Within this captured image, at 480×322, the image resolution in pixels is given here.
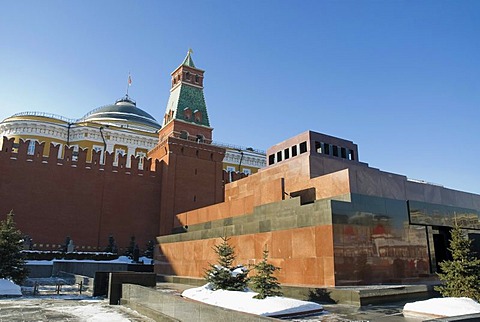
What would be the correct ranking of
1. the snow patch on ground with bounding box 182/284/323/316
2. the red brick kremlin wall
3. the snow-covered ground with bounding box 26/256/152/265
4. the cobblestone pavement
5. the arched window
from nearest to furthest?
the snow patch on ground with bounding box 182/284/323/316 < the cobblestone pavement < the snow-covered ground with bounding box 26/256/152/265 < the red brick kremlin wall < the arched window

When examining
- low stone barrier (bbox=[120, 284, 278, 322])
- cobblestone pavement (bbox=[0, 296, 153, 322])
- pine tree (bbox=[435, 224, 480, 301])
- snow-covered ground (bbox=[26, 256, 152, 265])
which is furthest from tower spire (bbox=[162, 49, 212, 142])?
pine tree (bbox=[435, 224, 480, 301])

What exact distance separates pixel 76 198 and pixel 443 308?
2395 cm

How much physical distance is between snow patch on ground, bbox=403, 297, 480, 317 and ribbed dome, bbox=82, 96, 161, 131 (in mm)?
40901

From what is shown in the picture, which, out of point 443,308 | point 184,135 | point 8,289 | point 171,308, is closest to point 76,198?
point 184,135

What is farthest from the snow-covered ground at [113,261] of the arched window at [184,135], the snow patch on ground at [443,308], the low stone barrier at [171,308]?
the snow patch on ground at [443,308]

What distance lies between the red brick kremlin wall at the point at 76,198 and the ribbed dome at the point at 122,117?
16934 millimetres

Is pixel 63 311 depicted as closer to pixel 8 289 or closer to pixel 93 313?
pixel 93 313

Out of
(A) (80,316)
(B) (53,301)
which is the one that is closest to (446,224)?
(A) (80,316)

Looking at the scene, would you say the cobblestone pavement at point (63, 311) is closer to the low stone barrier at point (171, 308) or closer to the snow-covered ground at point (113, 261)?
the low stone barrier at point (171, 308)

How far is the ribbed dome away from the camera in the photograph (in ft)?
145

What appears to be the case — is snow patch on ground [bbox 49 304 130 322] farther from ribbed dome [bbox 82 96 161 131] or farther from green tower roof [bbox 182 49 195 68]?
ribbed dome [bbox 82 96 161 131]

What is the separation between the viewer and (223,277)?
8.88 metres

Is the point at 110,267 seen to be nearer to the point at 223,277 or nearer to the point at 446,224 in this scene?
the point at 223,277

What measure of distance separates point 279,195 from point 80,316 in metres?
7.77
